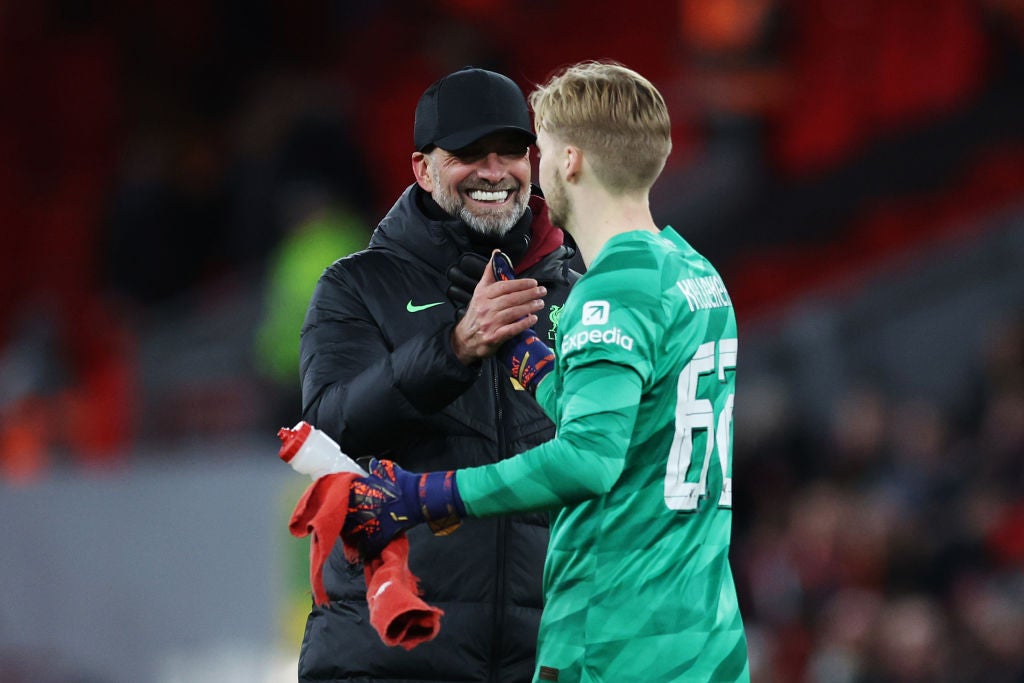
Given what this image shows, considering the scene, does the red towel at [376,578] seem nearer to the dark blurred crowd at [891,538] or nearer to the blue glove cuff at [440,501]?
the blue glove cuff at [440,501]

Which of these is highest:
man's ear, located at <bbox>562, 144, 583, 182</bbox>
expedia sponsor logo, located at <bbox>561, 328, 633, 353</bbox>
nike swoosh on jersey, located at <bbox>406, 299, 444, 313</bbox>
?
man's ear, located at <bbox>562, 144, 583, 182</bbox>

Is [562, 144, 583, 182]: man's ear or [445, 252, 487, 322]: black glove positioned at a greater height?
[562, 144, 583, 182]: man's ear

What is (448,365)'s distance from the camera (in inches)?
128

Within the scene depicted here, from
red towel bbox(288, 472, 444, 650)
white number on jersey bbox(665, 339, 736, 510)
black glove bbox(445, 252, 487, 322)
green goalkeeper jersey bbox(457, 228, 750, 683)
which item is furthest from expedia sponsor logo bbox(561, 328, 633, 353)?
black glove bbox(445, 252, 487, 322)

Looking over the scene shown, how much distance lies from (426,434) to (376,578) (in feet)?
1.59

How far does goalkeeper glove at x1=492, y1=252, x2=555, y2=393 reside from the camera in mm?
3135

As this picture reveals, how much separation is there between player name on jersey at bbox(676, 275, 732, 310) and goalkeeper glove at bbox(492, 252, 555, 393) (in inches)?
13.5

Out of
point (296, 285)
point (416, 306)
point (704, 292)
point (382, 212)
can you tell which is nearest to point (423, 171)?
point (416, 306)

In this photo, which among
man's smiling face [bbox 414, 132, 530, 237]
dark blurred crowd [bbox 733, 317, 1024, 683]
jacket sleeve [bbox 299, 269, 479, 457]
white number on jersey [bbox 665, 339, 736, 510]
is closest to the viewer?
white number on jersey [bbox 665, 339, 736, 510]

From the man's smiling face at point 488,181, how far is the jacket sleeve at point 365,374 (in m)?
0.28

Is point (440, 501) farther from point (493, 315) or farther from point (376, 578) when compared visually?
point (493, 315)

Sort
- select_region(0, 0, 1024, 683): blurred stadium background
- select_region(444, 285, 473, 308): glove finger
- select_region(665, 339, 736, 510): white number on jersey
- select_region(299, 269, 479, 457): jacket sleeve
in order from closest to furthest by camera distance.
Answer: select_region(665, 339, 736, 510): white number on jersey
select_region(299, 269, 479, 457): jacket sleeve
select_region(444, 285, 473, 308): glove finger
select_region(0, 0, 1024, 683): blurred stadium background

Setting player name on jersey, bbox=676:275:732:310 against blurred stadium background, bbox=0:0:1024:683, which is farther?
blurred stadium background, bbox=0:0:1024:683

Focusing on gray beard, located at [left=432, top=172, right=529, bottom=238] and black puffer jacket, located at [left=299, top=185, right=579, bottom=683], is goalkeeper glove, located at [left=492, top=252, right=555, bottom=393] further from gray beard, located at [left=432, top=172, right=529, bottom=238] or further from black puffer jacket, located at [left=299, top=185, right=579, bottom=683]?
gray beard, located at [left=432, top=172, right=529, bottom=238]
